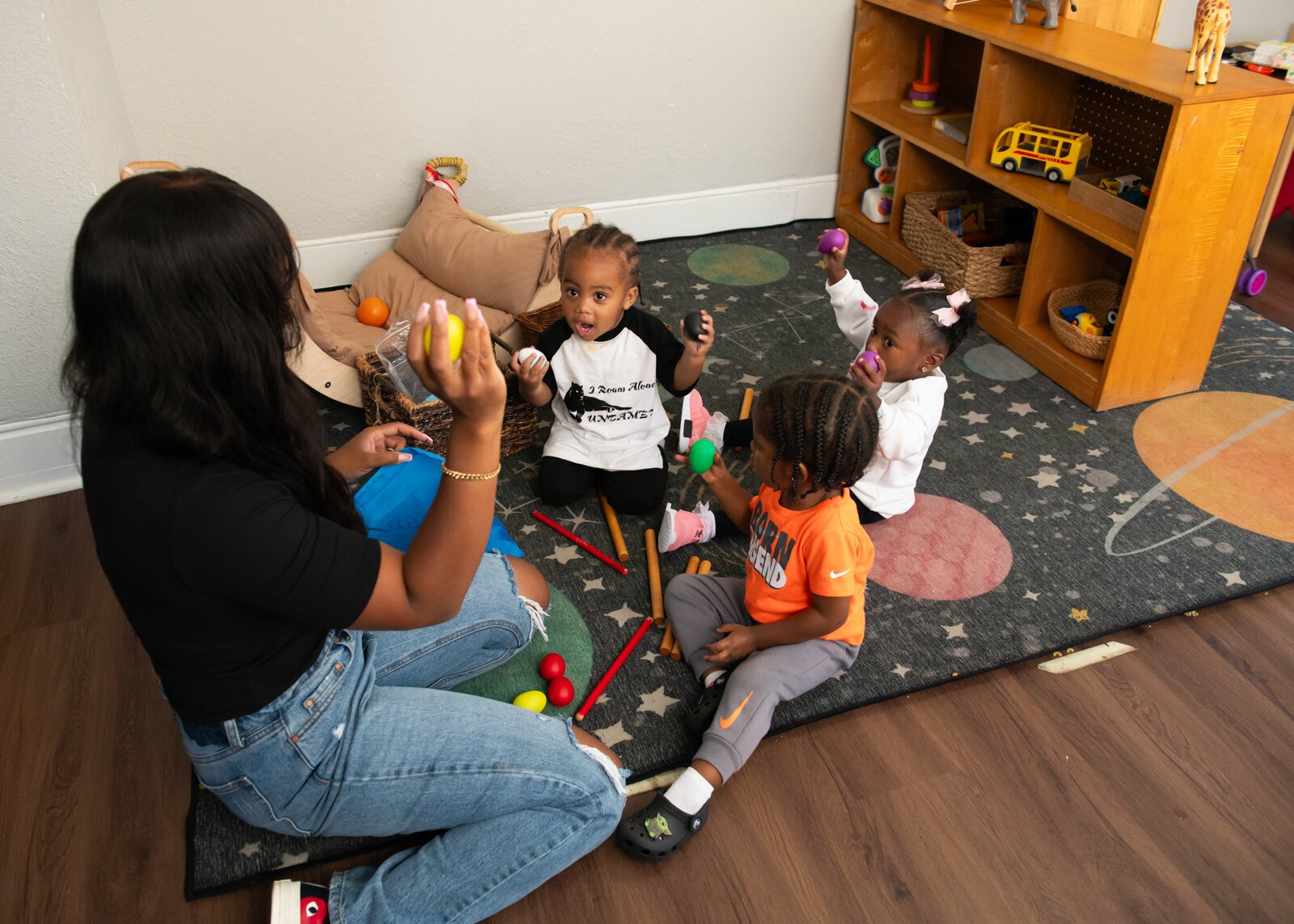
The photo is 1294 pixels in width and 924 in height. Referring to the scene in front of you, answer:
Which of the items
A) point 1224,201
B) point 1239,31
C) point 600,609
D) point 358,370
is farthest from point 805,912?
point 1239,31

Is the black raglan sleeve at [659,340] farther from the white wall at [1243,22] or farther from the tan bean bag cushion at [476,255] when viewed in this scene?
the white wall at [1243,22]

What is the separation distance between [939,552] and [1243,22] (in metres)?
2.99

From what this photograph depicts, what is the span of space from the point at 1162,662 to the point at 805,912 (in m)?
0.90

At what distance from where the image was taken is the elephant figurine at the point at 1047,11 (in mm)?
2690

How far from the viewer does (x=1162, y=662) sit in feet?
5.85

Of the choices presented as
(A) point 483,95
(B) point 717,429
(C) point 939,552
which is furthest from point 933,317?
(A) point 483,95

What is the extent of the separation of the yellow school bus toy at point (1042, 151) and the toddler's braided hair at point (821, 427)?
1615 mm

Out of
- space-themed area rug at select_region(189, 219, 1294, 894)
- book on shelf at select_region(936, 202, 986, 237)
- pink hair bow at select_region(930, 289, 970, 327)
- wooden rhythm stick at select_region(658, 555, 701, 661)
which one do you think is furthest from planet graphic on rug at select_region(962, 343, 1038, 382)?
wooden rhythm stick at select_region(658, 555, 701, 661)

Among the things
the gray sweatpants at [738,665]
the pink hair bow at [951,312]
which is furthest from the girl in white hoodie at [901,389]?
the gray sweatpants at [738,665]

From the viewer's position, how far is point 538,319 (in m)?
2.47

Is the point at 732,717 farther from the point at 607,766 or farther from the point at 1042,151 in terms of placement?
the point at 1042,151

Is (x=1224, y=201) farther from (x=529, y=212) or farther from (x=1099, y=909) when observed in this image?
(x=529, y=212)

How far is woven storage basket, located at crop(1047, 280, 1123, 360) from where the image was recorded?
2600mm

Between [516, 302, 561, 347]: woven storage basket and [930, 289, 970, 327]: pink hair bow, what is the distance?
3.27 ft
